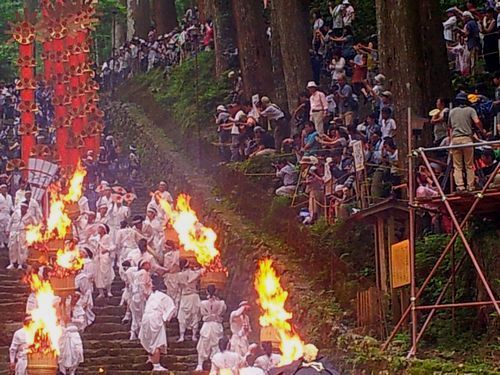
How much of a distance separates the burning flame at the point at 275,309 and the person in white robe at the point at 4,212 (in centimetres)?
799

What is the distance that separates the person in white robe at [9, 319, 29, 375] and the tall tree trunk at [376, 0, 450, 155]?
22.2ft

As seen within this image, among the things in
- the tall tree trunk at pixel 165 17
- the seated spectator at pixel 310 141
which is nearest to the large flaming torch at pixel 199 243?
the seated spectator at pixel 310 141

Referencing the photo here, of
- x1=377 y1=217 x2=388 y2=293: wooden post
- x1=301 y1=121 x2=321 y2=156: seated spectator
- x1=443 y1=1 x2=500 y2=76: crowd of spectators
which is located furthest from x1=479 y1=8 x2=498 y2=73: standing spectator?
x1=377 y1=217 x2=388 y2=293: wooden post

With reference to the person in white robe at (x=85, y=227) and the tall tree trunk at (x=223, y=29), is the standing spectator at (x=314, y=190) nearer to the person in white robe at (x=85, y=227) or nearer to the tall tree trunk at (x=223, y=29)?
the person in white robe at (x=85, y=227)

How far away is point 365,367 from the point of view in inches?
585

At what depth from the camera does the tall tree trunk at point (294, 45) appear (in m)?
24.7

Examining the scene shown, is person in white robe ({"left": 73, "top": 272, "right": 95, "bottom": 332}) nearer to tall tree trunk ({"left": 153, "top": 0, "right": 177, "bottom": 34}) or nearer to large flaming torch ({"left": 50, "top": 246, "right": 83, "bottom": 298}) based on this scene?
large flaming torch ({"left": 50, "top": 246, "right": 83, "bottom": 298})

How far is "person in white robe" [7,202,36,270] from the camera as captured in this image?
23.6 meters

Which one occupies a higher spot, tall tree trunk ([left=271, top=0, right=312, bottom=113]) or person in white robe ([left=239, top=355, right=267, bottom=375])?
tall tree trunk ([left=271, top=0, right=312, bottom=113])

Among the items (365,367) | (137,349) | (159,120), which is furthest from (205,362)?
(159,120)

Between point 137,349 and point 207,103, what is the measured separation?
40.4 feet

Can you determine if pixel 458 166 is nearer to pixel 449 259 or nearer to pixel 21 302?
pixel 449 259

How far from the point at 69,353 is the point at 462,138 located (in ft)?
23.2

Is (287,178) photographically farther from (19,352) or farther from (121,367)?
(19,352)
